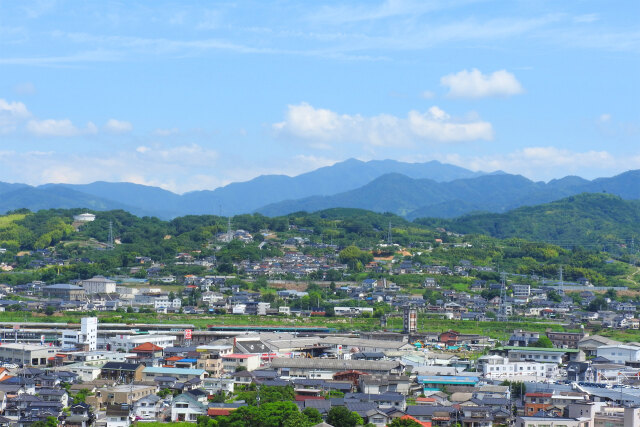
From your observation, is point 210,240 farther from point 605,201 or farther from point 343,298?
point 605,201

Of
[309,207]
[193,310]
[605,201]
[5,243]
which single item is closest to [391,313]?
[193,310]

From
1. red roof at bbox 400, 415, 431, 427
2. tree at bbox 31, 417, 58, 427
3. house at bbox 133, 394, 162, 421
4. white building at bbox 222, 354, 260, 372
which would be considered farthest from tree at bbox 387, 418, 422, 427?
white building at bbox 222, 354, 260, 372

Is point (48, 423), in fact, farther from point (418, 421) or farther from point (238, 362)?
point (238, 362)

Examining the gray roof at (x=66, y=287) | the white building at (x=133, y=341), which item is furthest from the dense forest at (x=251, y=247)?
the white building at (x=133, y=341)

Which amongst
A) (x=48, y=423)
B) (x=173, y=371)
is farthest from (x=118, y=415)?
(x=173, y=371)

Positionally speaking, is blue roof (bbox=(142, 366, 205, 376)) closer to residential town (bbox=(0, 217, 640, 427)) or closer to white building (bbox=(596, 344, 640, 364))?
residential town (bbox=(0, 217, 640, 427))
